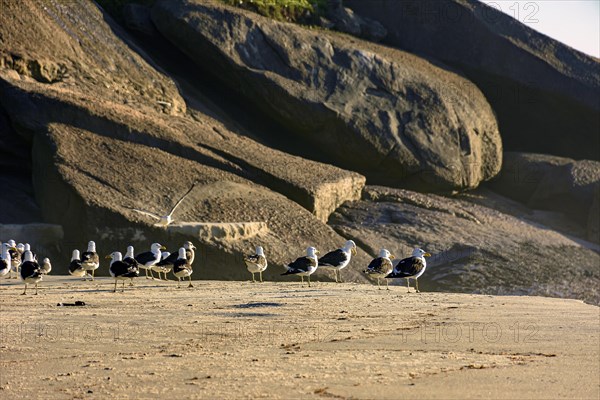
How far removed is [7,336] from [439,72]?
78.9 ft

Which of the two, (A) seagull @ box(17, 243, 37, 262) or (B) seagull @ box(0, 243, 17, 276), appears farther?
(A) seagull @ box(17, 243, 37, 262)

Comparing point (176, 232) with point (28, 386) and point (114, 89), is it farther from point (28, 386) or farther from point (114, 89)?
point (28, 386)

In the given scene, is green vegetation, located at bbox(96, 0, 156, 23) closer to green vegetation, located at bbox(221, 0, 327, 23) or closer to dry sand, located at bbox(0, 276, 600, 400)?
green vegetation, located at bbox(221, 0, 327, 23)

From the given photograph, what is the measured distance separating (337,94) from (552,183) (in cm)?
737

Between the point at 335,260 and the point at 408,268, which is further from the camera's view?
the point at 335,260

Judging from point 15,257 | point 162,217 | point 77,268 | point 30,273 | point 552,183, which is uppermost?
point 552,183

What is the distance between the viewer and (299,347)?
426 inches

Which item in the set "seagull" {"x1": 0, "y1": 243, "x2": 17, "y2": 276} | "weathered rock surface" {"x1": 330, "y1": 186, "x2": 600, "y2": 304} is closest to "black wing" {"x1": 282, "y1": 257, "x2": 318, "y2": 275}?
"weathered rock surface" {"x1": 330, "y1": 186, "x2": 600, "y2": 304}

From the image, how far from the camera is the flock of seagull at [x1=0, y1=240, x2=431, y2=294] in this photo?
19491 mm

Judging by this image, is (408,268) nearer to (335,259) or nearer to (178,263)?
(335,259)

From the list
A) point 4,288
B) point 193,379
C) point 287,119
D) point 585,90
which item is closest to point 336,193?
point 287,119

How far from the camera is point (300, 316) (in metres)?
13.6

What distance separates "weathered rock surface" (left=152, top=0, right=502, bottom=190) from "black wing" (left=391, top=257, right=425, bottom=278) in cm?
1073

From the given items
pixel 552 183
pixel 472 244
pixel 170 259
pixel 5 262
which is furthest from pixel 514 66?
pixel 5 262
